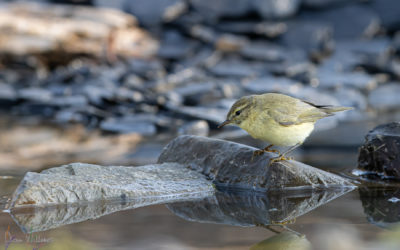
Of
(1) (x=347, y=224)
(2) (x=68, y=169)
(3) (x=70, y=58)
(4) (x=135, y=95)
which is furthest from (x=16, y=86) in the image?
(1) (x=347, y=224)

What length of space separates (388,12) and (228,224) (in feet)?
45.5

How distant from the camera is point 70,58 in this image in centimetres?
1304

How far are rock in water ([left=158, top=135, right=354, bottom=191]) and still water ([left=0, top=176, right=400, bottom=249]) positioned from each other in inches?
6.3

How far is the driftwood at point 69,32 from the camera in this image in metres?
12.4

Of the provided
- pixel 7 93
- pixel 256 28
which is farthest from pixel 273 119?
pixel 256 28

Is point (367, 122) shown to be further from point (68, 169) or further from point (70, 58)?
point (70, 58)

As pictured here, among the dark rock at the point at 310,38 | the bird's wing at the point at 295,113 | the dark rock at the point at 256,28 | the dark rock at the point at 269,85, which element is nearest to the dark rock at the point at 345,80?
the dark rock at the point at 269,85

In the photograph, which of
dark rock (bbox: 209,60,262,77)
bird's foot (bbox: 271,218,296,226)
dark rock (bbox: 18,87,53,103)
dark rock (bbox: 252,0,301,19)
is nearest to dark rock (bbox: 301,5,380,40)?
dark rock (bbox: 252,0,301,19)

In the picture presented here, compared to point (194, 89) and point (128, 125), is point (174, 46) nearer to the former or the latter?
point (194, 89)

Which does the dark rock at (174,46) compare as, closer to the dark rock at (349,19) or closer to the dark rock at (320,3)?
the dark rock at (349,19)

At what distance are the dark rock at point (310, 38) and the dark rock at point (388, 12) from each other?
2242 mm

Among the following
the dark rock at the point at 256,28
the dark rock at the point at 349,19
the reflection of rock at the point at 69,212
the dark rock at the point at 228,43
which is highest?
the dark rock at the point at 349,19

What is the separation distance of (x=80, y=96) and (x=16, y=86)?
6.73 ft

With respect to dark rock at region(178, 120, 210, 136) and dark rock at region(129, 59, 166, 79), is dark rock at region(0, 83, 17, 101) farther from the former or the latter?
dark rock at region(178, 120, 210, 136)
